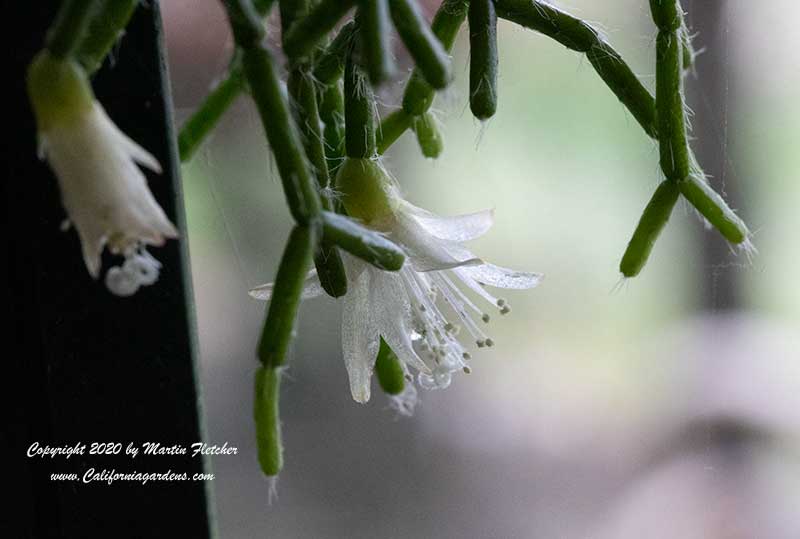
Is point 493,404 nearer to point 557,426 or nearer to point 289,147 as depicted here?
point 557,426

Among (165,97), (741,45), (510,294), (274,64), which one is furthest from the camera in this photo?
(510,294)

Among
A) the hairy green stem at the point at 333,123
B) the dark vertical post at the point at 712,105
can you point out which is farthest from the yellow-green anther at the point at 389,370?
the dark vertical post at the point at 712,105

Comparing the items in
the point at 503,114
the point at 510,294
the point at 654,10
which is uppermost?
the point at 654,10

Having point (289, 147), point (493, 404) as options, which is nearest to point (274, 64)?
point (289, 147)

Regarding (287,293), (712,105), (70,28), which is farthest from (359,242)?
(712,105)

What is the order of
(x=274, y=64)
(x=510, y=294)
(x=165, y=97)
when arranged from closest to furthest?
(x=274, y=64), (x=165, y=97), (x=510, y=294)
